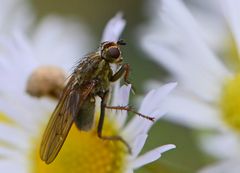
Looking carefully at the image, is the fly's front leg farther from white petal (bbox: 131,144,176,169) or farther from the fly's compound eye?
white petal (bbox: 131,144,176,169)

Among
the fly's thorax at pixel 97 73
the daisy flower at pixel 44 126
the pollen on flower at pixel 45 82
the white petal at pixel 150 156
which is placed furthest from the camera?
the pollen on flower at pixel 45 82

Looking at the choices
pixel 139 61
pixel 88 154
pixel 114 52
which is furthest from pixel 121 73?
pixel 139 61

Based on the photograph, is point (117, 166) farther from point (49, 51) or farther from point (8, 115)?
point (49, 51)

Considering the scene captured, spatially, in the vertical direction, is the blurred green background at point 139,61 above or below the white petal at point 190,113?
above

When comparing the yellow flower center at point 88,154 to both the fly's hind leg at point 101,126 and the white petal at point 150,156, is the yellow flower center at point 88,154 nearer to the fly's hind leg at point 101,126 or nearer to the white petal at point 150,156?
the fly's hind leg at point 101,126

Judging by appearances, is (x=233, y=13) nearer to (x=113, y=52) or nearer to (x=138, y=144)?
(x=113, y=52)

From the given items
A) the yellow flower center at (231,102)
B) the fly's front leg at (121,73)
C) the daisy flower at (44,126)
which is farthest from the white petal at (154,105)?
the yellow flower center at (231,102)

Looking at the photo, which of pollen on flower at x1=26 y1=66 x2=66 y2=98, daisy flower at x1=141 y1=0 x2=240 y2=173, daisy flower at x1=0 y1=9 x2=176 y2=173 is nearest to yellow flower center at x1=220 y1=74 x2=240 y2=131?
daisy flower at x1=141 y1=0 x2=240 y2=173
